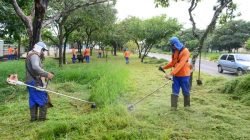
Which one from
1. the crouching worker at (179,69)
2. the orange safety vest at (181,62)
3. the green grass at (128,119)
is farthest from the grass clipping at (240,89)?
the orange safety vest at (181,62)

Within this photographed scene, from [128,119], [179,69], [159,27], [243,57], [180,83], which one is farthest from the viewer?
[159,27]

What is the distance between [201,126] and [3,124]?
407 cm

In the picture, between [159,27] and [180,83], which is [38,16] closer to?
[180,83]

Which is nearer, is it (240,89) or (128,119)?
(128,119)

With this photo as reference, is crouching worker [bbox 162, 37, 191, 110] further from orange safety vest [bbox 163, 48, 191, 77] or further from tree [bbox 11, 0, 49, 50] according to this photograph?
tree [bbox 11, 0, 49, 50]

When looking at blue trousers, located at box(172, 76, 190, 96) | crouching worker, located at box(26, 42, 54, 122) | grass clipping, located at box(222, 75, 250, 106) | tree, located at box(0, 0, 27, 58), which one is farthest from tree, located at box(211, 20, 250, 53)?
crouching worker, located at box(26, 42, 54, 122)

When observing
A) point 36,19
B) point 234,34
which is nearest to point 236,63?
point 36,19

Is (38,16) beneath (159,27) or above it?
beneath

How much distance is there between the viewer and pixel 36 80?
691 cm

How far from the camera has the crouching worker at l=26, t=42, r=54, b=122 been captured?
6.68 metres

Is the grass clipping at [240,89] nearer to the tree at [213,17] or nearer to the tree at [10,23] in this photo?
the tree at [213,17]

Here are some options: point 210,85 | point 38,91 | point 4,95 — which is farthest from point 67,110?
point 210,85

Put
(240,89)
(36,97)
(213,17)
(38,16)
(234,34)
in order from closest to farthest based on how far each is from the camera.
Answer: (36,97) < (38,16) < (240,89) < (213,17) < (234,34)

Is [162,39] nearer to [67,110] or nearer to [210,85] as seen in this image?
[210,85]
